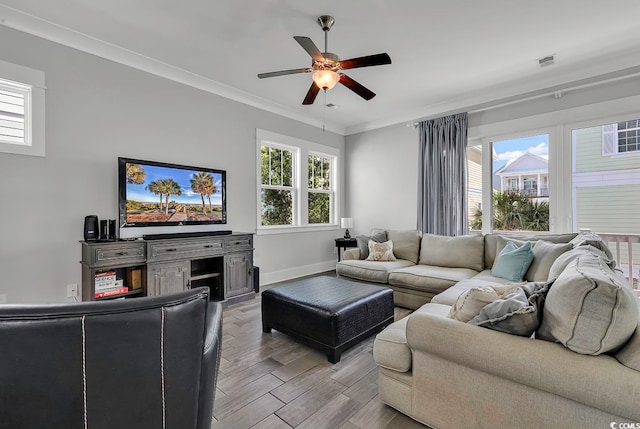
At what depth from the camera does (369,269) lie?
12.7ft

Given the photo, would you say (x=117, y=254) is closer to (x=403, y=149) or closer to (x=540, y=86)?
(x=403, y=149)

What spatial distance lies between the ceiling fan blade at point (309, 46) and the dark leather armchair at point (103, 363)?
6.72ft

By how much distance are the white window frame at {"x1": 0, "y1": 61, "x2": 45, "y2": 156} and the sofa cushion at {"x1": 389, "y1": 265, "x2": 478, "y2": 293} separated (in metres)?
3.86

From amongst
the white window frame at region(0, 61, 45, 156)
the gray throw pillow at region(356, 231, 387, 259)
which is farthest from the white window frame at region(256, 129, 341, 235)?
the white window frame at region(0, 61, 45, 156)

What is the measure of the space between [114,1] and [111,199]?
1.85 metres

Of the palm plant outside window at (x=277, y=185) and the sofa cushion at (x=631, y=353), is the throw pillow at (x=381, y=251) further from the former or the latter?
the sofa cushion at (x=631, y=353)

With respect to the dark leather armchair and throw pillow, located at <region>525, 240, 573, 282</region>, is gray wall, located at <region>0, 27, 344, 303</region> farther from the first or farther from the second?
throw pillow, located at <region>525, 240, 573, 282</region>

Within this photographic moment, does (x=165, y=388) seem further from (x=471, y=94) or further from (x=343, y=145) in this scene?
(x=343, y=145)

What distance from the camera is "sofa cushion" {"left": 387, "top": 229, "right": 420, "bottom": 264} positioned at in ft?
14.1

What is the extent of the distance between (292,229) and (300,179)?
90 cm

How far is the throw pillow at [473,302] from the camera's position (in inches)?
60.4

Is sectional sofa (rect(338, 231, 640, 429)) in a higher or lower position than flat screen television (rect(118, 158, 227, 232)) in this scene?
lower

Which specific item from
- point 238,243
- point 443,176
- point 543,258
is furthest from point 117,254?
point 443,176

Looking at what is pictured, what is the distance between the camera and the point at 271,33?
2.93 meters
